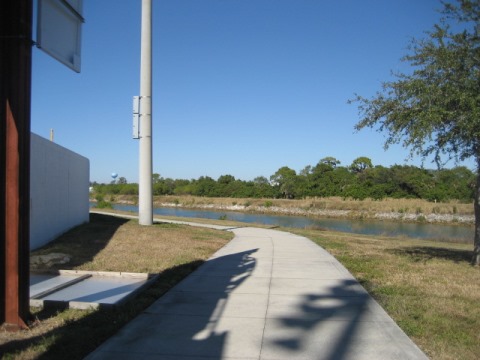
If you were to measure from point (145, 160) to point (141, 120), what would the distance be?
153 centimetres

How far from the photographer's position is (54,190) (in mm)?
13852

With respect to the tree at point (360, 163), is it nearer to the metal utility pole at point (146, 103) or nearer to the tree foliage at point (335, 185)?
the tree foliage at point (335, 185)

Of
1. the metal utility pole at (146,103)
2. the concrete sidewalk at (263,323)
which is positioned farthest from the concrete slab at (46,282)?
the metal utility pole at (146,103)

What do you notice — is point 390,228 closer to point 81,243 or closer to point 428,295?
point 81,243

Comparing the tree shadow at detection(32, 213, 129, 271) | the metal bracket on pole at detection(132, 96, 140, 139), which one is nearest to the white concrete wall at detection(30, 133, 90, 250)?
the tree shadow at detection(32, 213, 129, 271)

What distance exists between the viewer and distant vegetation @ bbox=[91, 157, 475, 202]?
6188 centimetres

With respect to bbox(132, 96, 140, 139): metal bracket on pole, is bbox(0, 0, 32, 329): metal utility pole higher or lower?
lower

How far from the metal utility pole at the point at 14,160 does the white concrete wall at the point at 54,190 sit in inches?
275

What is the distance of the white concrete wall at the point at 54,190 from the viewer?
12094 millimetres

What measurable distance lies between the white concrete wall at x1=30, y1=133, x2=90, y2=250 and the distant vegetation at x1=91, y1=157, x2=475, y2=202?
1272 inches

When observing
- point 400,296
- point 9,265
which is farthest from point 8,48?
point 400,296

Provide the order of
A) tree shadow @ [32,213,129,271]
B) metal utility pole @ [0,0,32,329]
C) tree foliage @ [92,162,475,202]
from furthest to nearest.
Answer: tree foliage @ [92,162,475,202]
tree shadow @ [32,213,129,271]
metal utility pole @ [0,0,32,329]

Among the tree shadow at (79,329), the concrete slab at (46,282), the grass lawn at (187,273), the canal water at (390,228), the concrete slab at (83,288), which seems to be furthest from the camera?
the canal water at (390,228)

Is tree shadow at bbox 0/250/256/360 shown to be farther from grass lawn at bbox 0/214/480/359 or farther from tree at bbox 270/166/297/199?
tree at bbox 270/166/297/199
